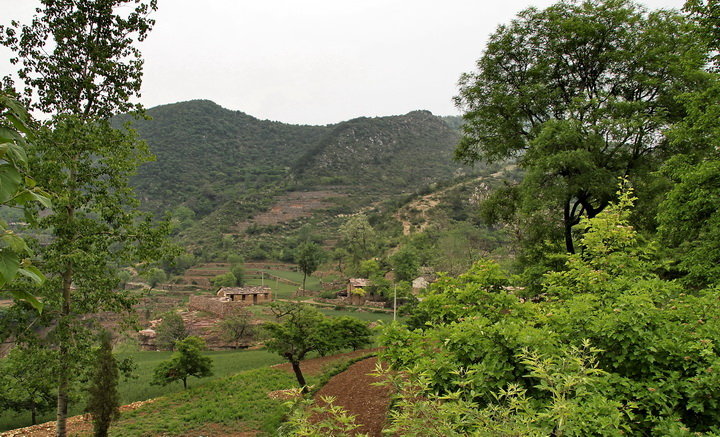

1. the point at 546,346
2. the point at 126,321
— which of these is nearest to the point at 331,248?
the point at 126,321

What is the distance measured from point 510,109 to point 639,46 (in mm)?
3661

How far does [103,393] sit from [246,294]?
1345 inches

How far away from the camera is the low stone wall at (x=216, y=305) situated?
37.0 meters

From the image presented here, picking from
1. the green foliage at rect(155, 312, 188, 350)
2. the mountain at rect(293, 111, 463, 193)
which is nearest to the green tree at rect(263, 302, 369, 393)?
the green foliage at rect(155, 312, 188, 350)

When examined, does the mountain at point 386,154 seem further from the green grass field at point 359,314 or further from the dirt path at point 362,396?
the dirt path at point 362,396

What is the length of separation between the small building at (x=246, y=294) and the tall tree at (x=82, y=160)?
35545 mm

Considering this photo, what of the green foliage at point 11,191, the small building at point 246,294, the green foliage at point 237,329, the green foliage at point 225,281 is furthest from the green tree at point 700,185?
the green foliage at point 225,281

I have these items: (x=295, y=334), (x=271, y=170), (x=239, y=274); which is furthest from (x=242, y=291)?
(x=271, y=170)

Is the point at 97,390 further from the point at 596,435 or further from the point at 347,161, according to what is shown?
the point at 347,161

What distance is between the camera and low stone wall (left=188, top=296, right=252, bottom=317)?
36969mm

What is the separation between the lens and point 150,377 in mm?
21703

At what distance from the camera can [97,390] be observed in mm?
10500

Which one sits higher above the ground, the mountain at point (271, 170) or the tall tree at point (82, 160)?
the mountain at point (271, 170)

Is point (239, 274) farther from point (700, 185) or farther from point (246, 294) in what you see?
point (700, 185)
